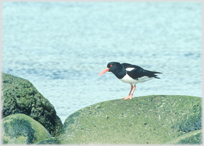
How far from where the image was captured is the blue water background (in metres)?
11.5

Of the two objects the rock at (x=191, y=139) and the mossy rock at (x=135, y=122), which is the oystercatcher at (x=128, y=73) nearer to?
the mossy rock at (x=135, y=122)

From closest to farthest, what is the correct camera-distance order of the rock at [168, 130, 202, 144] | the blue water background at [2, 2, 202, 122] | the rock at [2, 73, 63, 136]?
1. the rock at [168, 130, 202, 144]
2. the rock at [2, 73, 63, 136]
3. the blue water background at [2, 2, 202, 122]

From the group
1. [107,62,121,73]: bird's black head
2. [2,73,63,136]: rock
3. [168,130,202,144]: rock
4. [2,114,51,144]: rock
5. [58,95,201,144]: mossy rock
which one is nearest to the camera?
[168,130,202,144]: rock

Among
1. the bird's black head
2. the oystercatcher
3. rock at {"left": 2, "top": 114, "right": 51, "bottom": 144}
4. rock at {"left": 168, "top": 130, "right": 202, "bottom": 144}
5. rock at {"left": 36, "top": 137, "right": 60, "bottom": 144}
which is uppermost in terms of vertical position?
the bird's black head

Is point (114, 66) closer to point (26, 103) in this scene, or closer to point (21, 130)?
point (26, 103)

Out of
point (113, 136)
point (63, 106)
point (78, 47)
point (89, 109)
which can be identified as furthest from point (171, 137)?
point (78, 47)

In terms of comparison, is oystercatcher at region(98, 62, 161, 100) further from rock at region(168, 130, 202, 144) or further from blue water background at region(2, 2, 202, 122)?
blue water background at region(2, 2, 202, 122)

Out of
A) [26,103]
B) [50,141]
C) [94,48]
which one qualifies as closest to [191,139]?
[50,141]

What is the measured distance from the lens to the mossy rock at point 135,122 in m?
7.16

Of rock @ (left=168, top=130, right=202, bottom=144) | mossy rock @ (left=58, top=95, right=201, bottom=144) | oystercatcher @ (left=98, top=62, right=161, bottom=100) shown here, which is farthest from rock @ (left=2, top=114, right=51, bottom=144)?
rock @ (left=168, top=130, right=202, bottom=144)

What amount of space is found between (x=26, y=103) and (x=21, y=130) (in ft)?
2.43

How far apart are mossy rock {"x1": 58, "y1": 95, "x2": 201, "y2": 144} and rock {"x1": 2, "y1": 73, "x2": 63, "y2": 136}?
479 mm

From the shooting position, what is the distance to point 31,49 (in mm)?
17016

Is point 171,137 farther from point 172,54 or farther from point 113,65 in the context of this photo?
point 172,54
